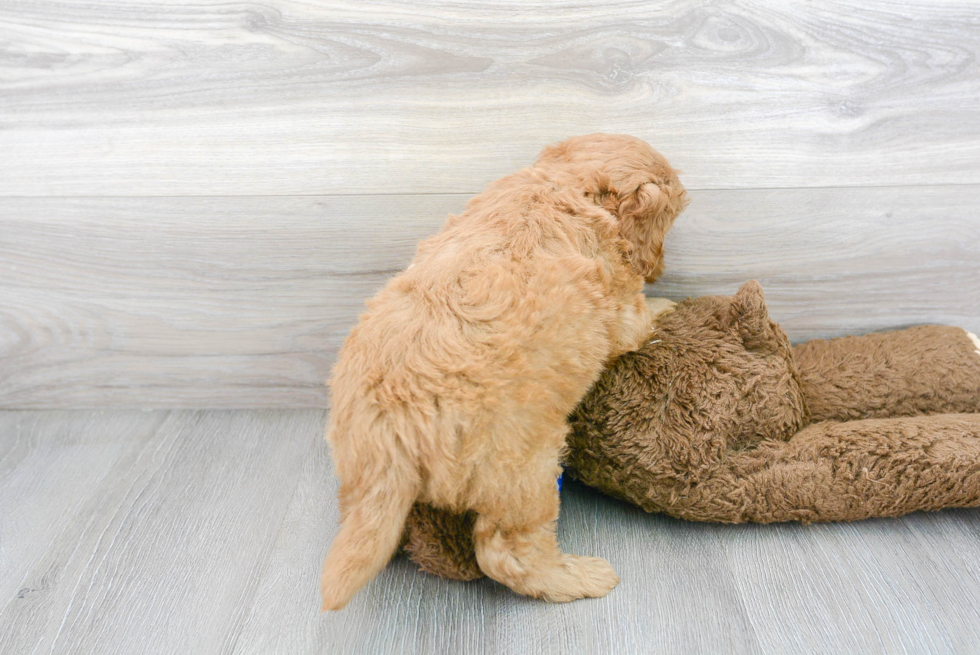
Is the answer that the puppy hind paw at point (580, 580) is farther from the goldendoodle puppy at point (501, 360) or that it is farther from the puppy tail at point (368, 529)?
the puppy tail at point (368, 529)

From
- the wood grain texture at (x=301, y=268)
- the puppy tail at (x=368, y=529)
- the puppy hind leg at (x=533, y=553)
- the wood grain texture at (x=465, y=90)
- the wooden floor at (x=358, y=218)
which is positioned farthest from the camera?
the wood grain texture at (x=301, y=268)

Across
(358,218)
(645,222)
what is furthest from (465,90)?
(645,222)

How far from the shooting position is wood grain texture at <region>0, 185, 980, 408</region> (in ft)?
4.28

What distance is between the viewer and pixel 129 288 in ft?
4.58

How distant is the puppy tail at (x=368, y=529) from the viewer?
Answer: 78 cm

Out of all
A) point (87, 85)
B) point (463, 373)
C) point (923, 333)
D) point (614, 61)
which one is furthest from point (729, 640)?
point (87, 85)

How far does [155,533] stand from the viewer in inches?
46.4

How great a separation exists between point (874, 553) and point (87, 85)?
1691mm

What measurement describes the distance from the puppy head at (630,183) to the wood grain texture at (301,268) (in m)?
0.24

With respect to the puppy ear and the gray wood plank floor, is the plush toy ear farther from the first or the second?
the gray wood plank floor

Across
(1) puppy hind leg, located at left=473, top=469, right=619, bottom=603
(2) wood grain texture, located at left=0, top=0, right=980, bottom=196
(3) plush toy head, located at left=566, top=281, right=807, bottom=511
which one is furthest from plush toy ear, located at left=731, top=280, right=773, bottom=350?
(1) puppy hind leg, located at left=473, top=469, right=619, bottom=603

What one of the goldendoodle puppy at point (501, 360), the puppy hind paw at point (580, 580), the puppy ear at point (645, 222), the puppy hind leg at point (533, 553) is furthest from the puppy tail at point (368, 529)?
the puppy ear at point (645, 222)

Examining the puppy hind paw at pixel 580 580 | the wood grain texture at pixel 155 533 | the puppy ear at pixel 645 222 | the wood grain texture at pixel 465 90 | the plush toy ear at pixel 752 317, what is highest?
the wood grain texture at pixel 465 90

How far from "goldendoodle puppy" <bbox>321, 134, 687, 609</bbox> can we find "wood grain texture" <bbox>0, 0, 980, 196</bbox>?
23 cm
